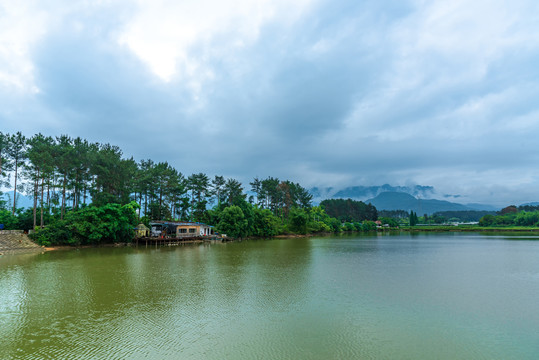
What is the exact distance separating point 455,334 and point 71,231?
40.7 metres

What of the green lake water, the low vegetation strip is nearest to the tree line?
the low vegetation strip

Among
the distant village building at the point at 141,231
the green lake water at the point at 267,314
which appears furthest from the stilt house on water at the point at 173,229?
the green lake water at the point at 267,314

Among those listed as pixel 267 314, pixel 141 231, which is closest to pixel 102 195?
pixel 141 231

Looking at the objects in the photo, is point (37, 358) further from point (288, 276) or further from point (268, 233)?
point (268, 233)

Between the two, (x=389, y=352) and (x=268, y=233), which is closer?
(x=389, y=352)

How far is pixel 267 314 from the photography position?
491 inches

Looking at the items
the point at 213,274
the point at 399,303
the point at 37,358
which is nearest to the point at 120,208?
the point at 213,274

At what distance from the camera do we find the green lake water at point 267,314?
30.1 ft

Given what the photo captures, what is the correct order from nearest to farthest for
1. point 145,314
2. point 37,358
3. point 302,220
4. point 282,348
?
point 37,358, point 282,348, point 145,314, point 302,220

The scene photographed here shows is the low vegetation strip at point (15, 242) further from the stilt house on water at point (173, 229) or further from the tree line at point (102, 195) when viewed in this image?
the stilt house on water at point (173, 229)

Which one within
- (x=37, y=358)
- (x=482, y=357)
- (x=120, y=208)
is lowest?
(x=482, y=357)

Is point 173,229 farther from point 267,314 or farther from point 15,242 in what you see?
point 267,314

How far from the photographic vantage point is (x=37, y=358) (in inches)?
337

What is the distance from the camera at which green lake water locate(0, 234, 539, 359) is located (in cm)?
917
